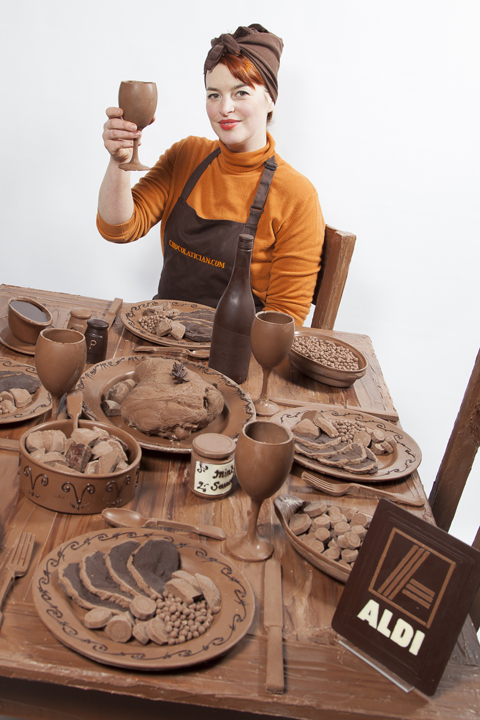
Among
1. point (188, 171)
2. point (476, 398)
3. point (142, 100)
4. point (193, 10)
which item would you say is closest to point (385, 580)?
point (476, 398)

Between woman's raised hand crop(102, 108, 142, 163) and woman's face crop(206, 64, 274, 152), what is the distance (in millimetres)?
492

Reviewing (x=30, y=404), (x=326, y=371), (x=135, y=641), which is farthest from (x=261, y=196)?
(x=135, y=641)

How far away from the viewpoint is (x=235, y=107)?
6.90 feet

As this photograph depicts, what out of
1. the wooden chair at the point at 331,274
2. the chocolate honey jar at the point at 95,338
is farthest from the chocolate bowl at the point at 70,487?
the wooden chair at the point at 331,274

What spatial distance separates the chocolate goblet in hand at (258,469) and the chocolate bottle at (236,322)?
20.2 inches

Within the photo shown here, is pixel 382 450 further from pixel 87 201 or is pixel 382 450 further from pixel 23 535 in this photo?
pixel 87 201

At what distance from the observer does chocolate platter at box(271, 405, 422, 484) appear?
1207 mm

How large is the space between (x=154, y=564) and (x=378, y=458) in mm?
600

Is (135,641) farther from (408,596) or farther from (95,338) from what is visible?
(95,338)

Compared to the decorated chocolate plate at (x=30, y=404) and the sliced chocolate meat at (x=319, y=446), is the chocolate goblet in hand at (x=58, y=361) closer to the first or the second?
the decorated chocolate plate at (x=30, y=404)

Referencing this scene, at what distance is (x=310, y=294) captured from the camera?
7.48ft

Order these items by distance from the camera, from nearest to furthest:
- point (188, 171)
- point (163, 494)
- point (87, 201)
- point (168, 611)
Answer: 1. point (168, 611)
2. point (163, 494)
3. point (188, 171)
4. point (87, 201)

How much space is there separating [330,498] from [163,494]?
0.32 metres

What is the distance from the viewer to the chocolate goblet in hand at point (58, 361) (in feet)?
3.75
